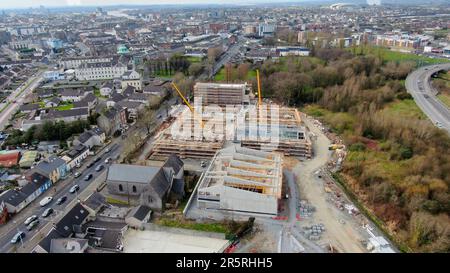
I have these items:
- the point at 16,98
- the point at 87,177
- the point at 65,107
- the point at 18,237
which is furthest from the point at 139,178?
the point at 16,98

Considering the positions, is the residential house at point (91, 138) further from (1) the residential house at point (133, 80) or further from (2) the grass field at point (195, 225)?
(1) the residential house at point (133, 80)

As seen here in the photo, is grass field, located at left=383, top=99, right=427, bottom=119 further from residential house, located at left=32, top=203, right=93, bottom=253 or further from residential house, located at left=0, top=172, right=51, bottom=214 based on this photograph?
residential house, located at left=0, top=172, right=51, bottom=214

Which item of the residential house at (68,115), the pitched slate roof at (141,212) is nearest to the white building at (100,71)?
the residential house at (68,115)

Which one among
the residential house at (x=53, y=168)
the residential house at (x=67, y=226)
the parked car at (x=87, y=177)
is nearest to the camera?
the residential house at (x=67, y=226)

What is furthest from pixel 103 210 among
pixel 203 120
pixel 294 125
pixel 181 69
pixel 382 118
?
pixel 181 69

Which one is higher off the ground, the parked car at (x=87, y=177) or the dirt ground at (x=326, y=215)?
the parked car at (x=87, y=177)

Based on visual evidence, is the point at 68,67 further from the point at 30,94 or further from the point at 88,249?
the point at 88,249

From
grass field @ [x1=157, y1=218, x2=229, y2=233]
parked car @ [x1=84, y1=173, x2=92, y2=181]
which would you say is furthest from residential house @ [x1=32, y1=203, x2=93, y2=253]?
parked car @ [x1=84, y1=173, x2=92, y2=181]
